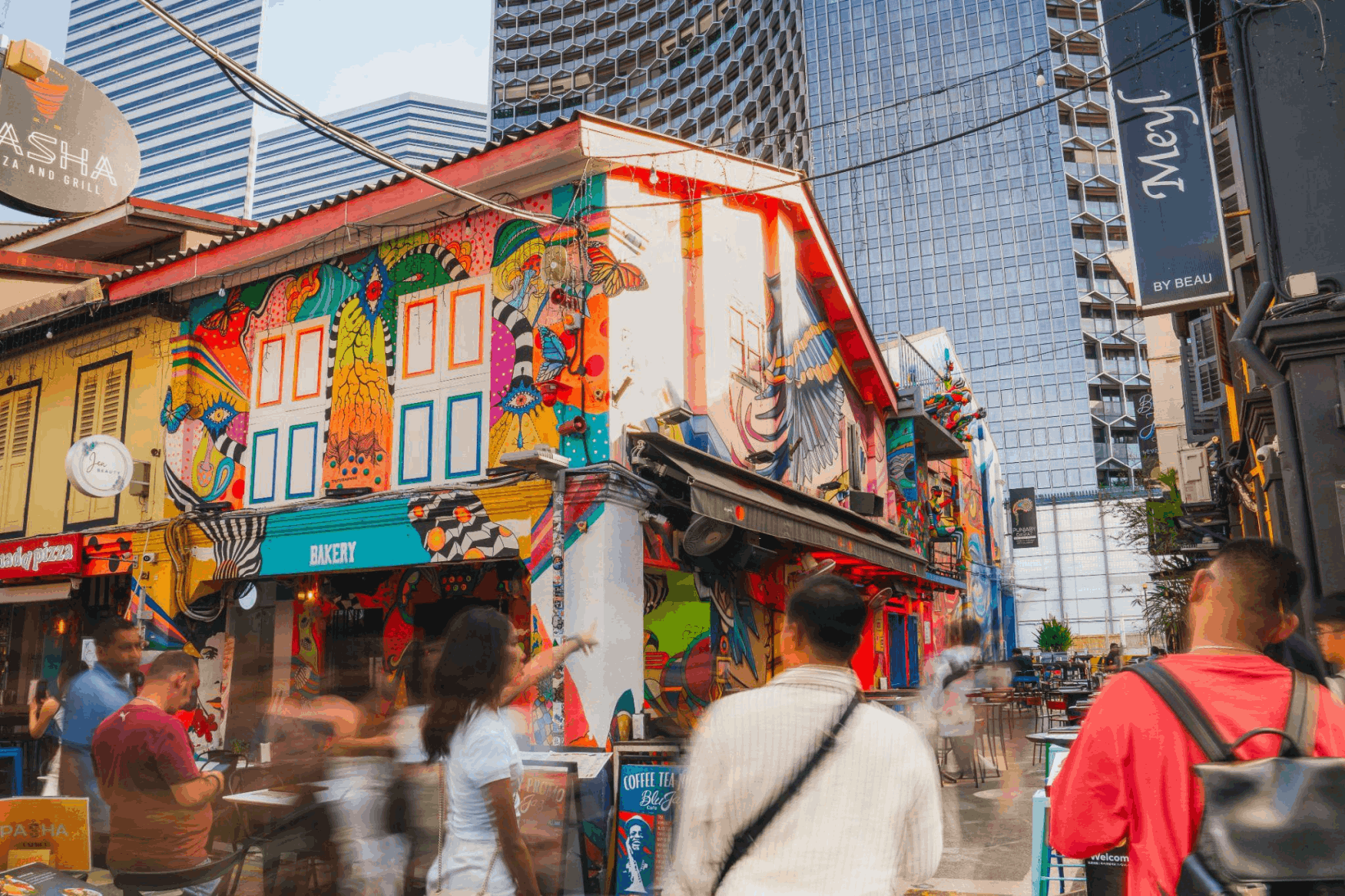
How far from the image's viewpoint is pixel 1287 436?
8.43 m

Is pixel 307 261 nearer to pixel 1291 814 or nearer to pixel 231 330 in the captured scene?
pixel 231 330

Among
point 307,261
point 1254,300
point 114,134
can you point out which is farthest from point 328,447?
point 1254,300

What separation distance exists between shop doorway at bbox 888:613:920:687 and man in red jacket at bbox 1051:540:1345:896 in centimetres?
1692

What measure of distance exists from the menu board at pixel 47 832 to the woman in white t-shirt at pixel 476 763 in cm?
290

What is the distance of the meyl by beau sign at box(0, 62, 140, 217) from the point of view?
6934 mm

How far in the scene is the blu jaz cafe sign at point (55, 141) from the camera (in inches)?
271

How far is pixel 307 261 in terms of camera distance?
11656mm

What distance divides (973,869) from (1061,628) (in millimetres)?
27973

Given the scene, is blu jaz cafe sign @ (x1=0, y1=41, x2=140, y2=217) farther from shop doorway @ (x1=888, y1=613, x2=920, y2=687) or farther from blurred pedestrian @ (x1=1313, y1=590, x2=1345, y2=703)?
shop doorway @ (x1=888, y1=613, x2=920, y2=687)

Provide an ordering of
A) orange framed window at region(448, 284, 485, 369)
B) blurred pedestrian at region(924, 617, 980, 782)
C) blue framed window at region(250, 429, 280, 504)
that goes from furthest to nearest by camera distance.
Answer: blue framed window at region(250, 429, 280, 504) → orange framed window at region(448, 284, 485, 369) → blurred pedestrian at region(924, 617, 980, 782)

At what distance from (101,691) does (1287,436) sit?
369 inches

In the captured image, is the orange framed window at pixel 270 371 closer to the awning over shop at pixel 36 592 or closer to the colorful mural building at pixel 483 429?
the colorful mural building at pixel 483 429

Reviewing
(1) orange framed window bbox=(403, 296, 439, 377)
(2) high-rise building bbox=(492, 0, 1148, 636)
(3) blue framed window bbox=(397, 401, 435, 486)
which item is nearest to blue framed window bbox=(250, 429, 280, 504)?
(3) blue framed window bbox=(397, 401, 435, 486)

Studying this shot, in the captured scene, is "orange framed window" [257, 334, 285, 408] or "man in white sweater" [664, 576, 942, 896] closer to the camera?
"man in white sweater" [664, 576, 942, 896]
